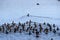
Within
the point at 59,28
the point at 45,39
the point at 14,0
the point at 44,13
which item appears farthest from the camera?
the point at 14,0

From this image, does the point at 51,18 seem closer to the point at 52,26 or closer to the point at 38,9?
the point at 52,26

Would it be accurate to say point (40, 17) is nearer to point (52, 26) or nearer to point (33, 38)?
point (52, 26)

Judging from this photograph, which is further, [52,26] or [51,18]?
[51,18]

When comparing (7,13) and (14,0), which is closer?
(7,13)

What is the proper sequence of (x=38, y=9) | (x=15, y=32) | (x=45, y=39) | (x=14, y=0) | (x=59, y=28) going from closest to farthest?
(x=45, y=39)
(x=15, y=32)
(x=59, y=28)
(x=38, y=9)
(x=14, y=0)

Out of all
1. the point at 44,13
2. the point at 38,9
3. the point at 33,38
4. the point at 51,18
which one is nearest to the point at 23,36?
the point at 33,38

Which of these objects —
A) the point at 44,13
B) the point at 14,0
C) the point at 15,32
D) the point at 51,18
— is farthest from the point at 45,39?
the point at 14,0

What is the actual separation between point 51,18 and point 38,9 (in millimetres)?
1367

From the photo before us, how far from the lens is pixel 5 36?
14.8ft

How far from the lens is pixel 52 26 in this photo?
513 cm

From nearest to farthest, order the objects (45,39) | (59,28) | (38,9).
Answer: (45,39)
(59,28)
(38,9)

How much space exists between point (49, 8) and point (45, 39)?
329 cm

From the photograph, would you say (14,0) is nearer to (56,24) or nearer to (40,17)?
(40,17)

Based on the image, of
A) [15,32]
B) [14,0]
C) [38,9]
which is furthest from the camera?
[14,0]
